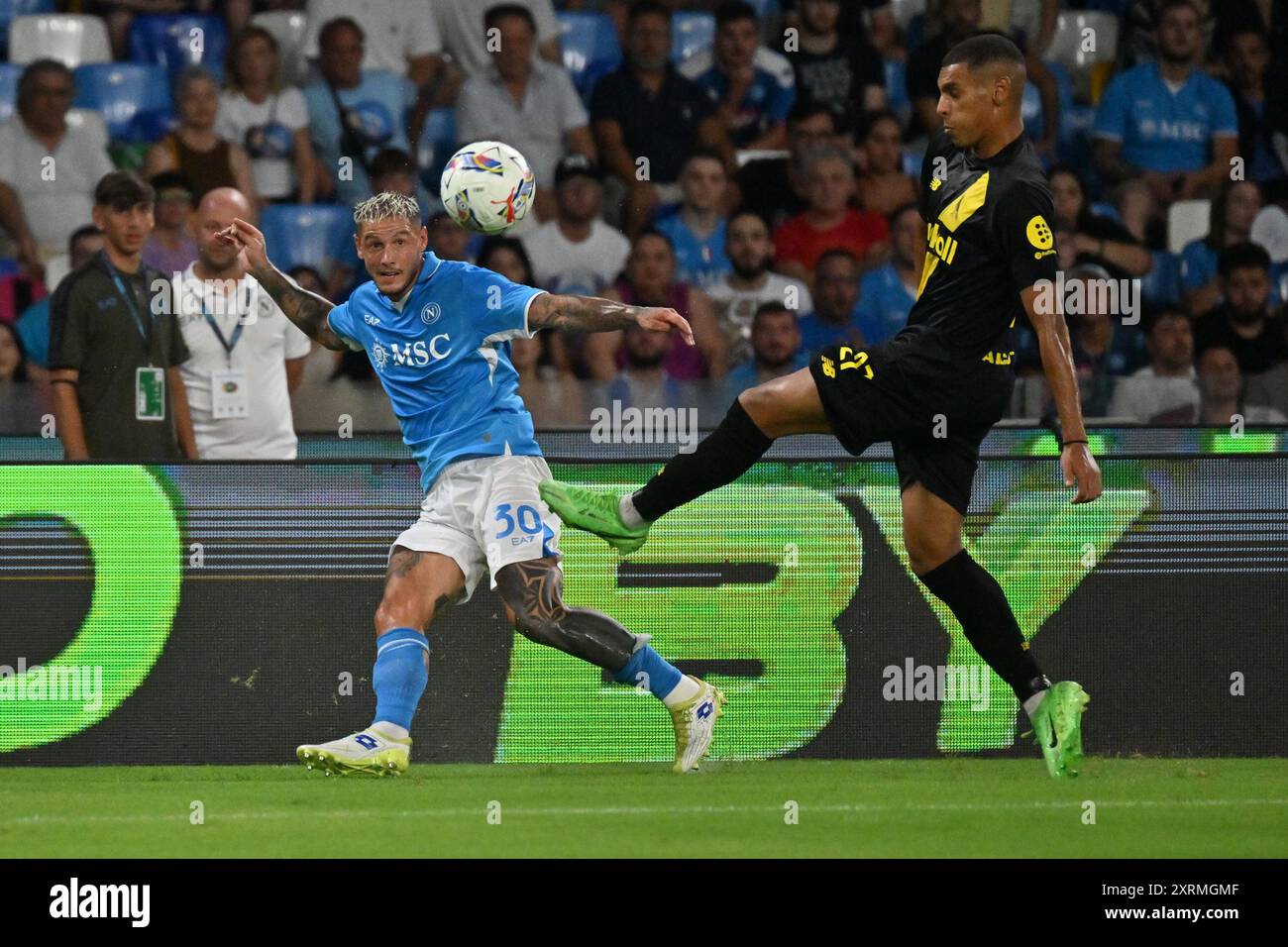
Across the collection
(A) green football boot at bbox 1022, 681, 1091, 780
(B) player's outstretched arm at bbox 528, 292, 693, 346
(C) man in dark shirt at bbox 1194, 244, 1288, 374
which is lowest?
(A) green football boot at bbox 1022, 681, 1091, 780

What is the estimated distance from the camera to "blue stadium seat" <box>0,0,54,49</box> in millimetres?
12102

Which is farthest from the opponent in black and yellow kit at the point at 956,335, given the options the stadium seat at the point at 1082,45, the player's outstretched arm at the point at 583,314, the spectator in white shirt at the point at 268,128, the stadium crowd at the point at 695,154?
the stadium seat at the point at 1082,45

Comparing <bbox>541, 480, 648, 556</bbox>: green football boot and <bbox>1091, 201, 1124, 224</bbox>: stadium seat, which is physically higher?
<bbox>1091, 201, 1124, 224</bbox>: stadium seat

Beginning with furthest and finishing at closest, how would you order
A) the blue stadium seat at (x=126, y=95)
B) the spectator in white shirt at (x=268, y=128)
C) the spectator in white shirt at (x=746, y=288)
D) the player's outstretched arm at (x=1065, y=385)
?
the blue stadium seat at (x=126, y=95) < the spectator in white shirt at (x=268, y=128) < the spectator in white shirt at (x=746, y=288) < the player's outstretched arm at (x=1065, y=385)

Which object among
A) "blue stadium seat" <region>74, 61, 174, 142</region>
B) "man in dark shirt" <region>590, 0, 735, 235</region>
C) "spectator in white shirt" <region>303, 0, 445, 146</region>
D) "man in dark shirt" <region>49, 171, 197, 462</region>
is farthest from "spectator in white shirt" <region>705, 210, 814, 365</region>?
"blue stadium seat" <region>74, 61, 174, 142</region>

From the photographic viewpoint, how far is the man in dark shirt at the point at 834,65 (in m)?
12.0

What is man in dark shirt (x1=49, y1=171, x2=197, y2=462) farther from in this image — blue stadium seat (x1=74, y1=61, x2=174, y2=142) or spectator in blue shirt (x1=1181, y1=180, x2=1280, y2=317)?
spectator in blue shirt (x1=1181, y1=180, x2=1280, y2=317)

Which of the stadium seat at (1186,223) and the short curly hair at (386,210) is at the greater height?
the stadium seat at (1186,223)

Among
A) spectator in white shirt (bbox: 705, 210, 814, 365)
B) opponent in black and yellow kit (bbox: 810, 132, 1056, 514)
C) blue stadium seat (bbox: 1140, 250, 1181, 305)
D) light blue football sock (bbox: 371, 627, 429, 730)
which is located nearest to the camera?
opponent in black and yellow kit (bbox: 810, 132, 1056, 514)

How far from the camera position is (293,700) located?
755 centimetres

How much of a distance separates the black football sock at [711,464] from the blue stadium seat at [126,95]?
20.6ft

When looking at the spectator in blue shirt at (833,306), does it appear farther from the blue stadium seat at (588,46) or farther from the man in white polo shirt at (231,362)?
the man in white polo shirt at (231,362)

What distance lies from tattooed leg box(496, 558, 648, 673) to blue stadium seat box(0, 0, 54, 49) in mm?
7145

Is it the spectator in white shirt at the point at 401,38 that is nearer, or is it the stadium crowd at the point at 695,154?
the stadium crowd at the point at 695,154
